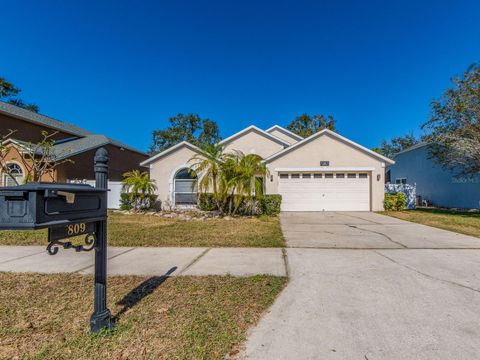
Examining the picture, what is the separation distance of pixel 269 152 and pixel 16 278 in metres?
17.4

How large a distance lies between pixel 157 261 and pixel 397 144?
1711 inches

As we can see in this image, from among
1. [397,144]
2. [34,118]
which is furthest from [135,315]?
[397,144]

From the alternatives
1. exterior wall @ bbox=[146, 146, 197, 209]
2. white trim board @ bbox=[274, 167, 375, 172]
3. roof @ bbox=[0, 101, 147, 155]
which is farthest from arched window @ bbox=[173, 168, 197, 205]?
roof @ bbox=[0, 101, 147, 155]

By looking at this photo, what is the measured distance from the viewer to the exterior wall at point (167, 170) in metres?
15.2

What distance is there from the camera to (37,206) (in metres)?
1.84

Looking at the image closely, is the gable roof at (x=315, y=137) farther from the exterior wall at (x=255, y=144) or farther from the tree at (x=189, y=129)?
the tree at (x=189, y=129)

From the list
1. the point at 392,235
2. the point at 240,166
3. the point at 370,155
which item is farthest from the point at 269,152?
the point at 392,235

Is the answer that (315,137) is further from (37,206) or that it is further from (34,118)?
(34,118)

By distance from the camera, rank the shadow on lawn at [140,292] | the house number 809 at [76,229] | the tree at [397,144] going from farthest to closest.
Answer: the tree at [397,144]
the shadow on lawn at [140,292]
the house number 809 at [76,229]

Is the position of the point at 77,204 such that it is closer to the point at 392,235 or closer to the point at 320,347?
the point at 320,347

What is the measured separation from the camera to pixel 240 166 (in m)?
11.6

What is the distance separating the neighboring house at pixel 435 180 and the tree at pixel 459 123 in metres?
1.75

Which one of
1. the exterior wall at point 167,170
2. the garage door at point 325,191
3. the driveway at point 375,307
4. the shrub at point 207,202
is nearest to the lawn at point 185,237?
the driveway at point 375,307

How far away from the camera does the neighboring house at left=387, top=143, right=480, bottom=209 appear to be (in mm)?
16141
